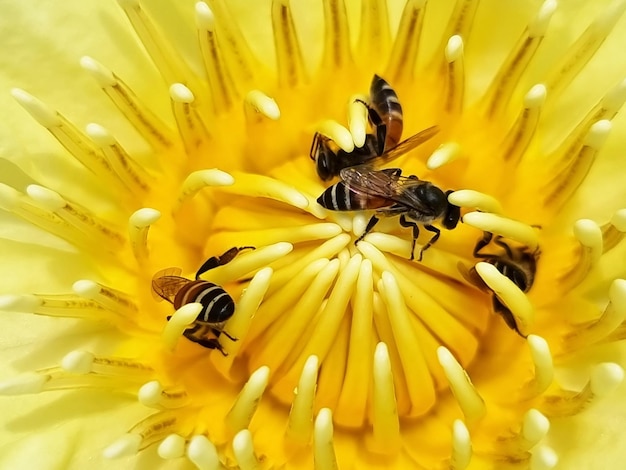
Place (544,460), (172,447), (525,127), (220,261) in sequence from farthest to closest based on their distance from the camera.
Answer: (525,127) → (220,261) → (172,447) → (544,460)

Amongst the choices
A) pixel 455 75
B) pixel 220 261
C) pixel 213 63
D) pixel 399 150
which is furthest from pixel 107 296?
pixel 455 75

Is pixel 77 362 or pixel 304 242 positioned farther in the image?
pixel 304 242

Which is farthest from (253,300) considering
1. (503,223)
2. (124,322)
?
(503,223)

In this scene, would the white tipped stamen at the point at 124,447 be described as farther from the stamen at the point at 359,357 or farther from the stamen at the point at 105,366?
the stamen at the point at 359,357

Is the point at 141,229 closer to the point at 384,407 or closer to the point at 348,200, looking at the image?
the point at 348,200

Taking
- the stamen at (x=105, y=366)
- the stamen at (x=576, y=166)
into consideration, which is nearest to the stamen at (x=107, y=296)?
the stamen at (x=105, y=366)

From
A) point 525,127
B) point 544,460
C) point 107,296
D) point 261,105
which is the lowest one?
point 544,460
